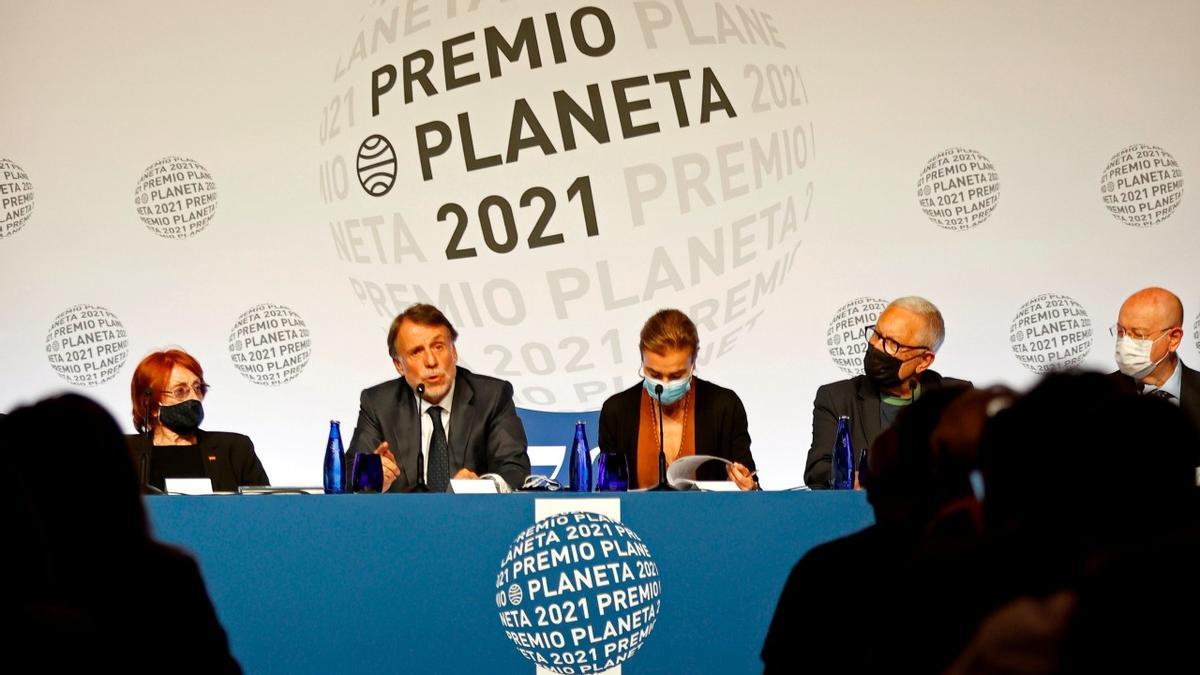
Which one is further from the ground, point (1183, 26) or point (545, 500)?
point (1183, 26)

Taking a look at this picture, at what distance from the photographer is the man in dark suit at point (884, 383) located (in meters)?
4.49

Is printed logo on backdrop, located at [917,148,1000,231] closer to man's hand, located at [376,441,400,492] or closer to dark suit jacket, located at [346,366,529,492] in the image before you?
dark suit jacket, located at [346,366,529,492]

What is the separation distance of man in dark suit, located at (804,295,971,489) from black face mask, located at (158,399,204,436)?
200cm

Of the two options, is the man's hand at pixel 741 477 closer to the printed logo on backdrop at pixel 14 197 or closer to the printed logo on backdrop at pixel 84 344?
the printed logo on backdrop at pixel 84 344

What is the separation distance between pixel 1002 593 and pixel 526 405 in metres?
4.09

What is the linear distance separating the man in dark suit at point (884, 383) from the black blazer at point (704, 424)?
247 millimetres

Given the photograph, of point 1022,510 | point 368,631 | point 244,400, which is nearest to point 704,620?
point 368,631

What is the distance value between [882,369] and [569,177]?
1706 mm

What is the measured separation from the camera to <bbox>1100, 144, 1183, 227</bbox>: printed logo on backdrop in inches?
215

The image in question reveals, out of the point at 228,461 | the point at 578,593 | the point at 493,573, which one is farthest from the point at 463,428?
the point at 578,593

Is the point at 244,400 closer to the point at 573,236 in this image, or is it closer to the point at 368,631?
the point at 573,236

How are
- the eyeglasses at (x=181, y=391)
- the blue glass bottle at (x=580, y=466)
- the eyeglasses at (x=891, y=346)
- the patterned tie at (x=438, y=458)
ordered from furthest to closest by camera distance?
1. the eyeglasses at (x=891, y=346)
2. the eyeglasses at (x=181, y=391)
3. the patterned tie at (x=438, y=458)
4. the blue glass bottle at (x=580, y=466)

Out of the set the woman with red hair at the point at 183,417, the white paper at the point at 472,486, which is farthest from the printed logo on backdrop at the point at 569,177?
the white paper at the point at 472,486

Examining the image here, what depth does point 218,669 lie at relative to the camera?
5.88ft
